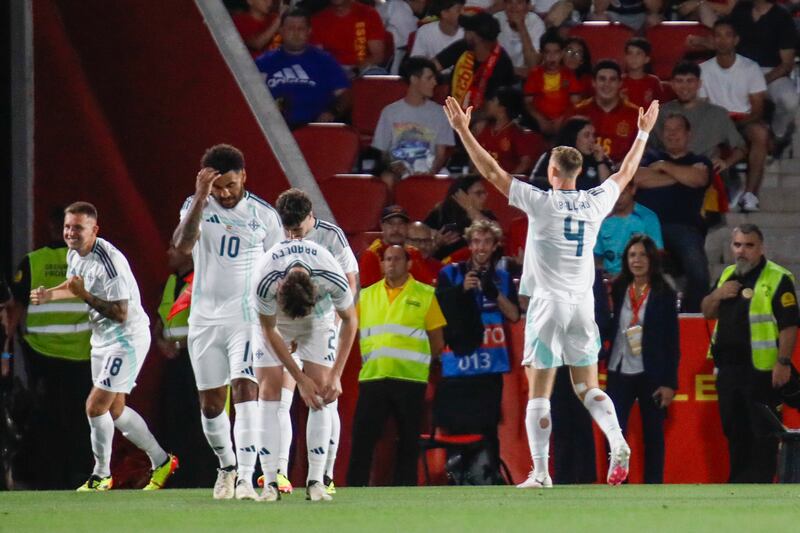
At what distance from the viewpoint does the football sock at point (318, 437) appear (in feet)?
31.9

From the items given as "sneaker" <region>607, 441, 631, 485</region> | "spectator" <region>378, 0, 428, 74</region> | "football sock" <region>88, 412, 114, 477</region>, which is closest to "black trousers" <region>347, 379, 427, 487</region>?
"football sock" <region>88, 412, 114, 477</region>

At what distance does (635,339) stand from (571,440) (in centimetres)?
98

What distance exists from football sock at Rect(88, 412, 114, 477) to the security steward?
4865 mm

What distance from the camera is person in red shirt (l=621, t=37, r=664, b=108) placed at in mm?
16438

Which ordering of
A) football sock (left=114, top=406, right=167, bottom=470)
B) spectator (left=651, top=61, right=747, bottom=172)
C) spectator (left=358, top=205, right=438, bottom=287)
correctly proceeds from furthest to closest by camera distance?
spectator (left=651, top=61, right=747, bottom=172)
spectator (left=358, top=205, right=438, bottom=287)
football sock (left=114, top=406, right=167, bottom=470)

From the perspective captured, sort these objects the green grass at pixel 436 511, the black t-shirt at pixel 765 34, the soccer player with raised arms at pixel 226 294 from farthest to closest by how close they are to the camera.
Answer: the black t-shirt at pixel 765 34, the soccer player with raised arms at pixel 226 294, the green grass at pixel 436 511

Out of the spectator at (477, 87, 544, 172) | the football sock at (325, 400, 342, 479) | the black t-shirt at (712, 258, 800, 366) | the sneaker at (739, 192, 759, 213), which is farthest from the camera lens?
the spectator at (477, 87, 544, 172)

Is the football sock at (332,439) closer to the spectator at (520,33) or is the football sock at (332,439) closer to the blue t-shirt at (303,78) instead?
the blue t-shirt at (303,78)

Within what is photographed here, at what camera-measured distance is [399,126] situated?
53.5 ft

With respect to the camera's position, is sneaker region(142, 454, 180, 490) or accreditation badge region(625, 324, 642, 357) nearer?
sneaker region(142, 454, 180, 490)

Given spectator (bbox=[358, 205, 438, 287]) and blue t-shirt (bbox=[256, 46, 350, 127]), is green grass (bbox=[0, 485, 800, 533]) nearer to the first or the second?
spectator (bbox=[358, 205, 438, 287])

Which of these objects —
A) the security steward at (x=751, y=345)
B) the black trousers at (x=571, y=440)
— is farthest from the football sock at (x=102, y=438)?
the security steward at (x=751, y=345)

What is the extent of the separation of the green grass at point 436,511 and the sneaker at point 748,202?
4.84 metres

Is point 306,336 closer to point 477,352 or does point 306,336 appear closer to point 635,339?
point 477,352
